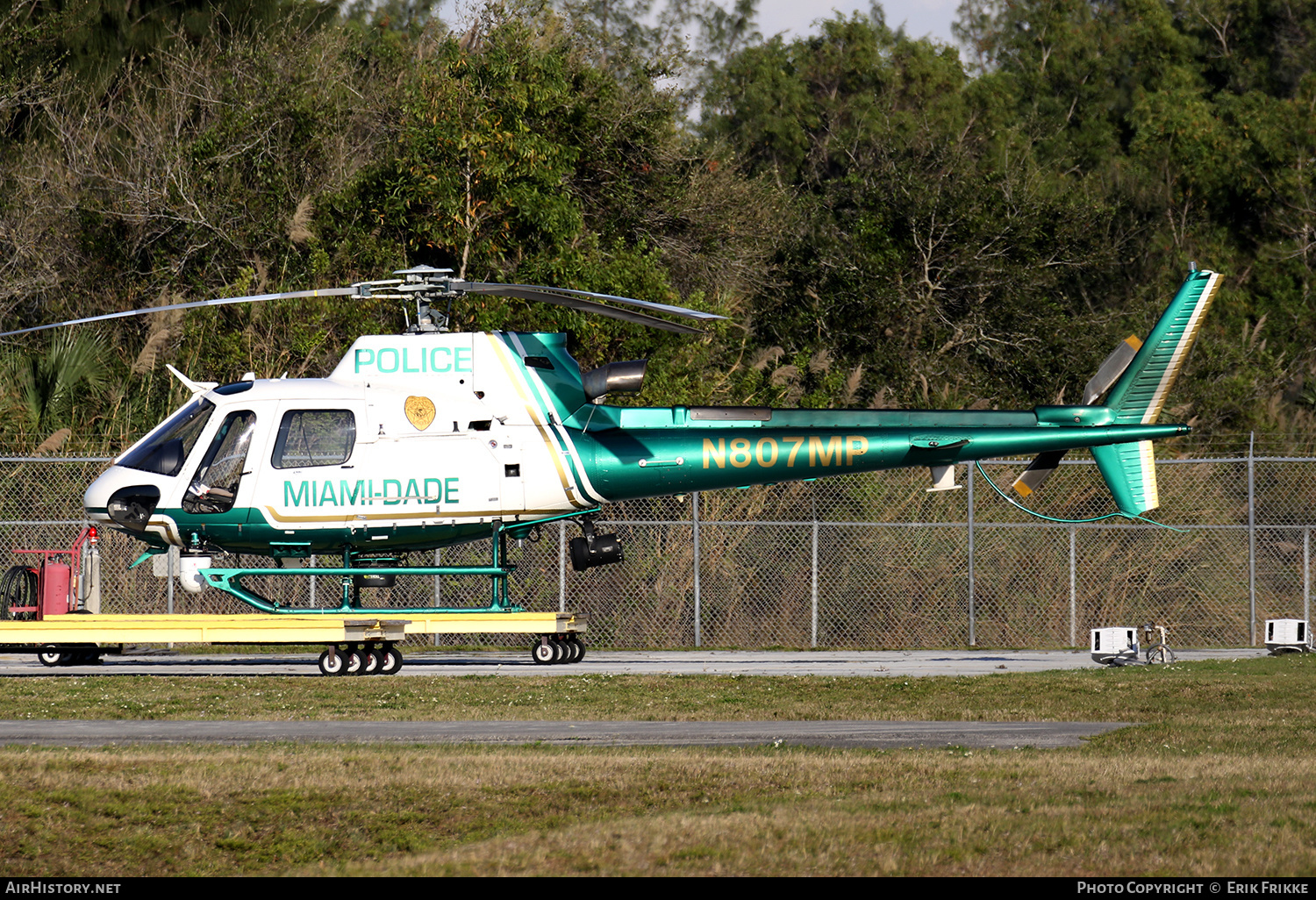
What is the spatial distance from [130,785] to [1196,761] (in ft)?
23.2

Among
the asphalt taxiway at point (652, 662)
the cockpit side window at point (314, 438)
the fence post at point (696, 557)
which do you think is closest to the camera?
the cockpit side window at point (314, 438)

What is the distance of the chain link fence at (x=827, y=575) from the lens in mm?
21312

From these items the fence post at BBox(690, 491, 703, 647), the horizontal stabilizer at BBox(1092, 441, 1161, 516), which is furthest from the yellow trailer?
the horizontal stabilizer at BBox(1092, 441, 1161, 516)

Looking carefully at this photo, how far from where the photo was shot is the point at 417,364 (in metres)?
15.9

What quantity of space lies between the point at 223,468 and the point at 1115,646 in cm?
1050

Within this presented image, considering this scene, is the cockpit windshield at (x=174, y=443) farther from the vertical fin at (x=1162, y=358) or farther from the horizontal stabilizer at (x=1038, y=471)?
the vertical fin at (x=1162, y=358)

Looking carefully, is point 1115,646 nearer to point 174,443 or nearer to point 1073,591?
point 1073,591

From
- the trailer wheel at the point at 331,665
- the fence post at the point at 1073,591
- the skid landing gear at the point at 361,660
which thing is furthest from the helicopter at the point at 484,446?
the fence post at the point at 1073,591

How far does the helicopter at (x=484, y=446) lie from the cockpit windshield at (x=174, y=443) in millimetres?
19

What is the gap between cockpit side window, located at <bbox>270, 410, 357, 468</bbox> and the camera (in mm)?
15734

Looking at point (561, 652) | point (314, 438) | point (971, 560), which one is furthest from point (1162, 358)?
point (314, 438)

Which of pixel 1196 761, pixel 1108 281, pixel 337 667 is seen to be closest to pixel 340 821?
pixel 1196 761

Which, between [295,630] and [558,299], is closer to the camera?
[558,299]

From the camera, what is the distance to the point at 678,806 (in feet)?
28.5
